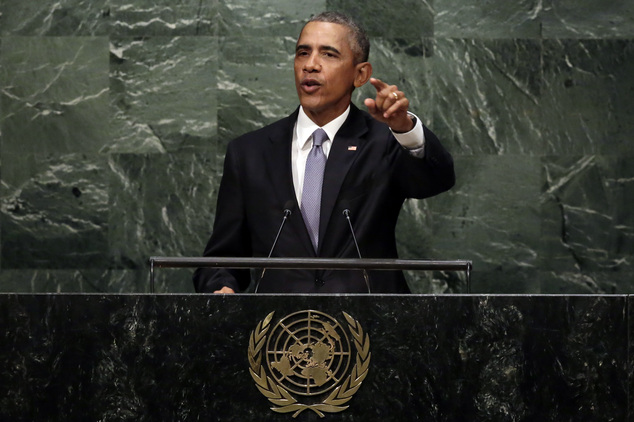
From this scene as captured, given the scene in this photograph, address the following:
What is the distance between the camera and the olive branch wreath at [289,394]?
2727mm

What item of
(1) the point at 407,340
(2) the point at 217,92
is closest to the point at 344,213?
(1) the point at 407,340

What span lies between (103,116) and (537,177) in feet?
7.39

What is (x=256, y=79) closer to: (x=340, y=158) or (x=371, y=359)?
(x=340, y=158)

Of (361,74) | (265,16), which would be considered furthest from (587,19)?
(361,74)

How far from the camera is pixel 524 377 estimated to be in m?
2.73

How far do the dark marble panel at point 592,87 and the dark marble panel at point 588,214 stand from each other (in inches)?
5.6

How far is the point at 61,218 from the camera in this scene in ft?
18.0

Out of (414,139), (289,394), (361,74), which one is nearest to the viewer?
(289,394)

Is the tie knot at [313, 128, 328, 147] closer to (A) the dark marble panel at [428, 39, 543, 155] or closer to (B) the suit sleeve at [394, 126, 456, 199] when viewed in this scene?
(B) the suit sleeve at [394, 126, 456, 199]

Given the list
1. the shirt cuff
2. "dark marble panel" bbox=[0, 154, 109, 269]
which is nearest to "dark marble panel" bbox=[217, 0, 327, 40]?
"dark marble panel" bbox=[0, 154, 109, 269]

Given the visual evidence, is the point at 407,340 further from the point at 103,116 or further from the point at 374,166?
the point at 103,116

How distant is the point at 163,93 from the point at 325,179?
2032 mm

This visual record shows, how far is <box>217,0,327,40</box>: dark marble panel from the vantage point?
18.0 feet

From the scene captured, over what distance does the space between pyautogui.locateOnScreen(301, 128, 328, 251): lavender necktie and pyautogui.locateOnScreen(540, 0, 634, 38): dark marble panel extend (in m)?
2.18
